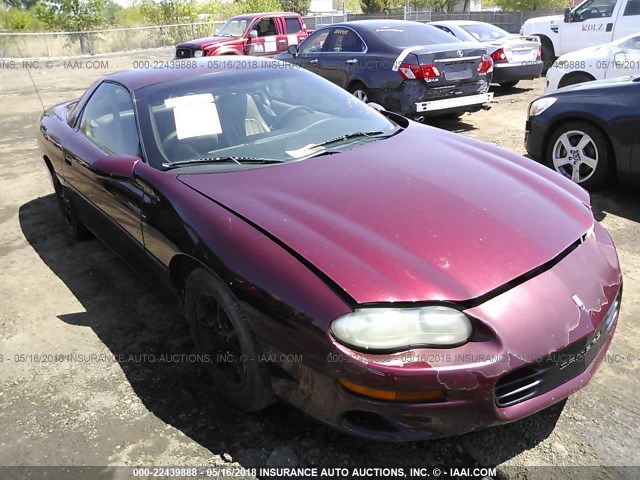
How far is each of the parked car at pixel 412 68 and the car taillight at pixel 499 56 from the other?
2.35 meters

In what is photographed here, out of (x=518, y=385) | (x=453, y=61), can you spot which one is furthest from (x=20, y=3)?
(x=518, y=385)

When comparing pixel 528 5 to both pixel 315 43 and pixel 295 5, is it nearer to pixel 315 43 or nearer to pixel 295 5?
pixel 295 5

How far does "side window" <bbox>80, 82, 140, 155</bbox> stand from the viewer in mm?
3162

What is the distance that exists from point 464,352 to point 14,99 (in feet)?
51.2

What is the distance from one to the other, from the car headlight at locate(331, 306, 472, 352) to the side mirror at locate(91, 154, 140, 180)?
5.27 feet

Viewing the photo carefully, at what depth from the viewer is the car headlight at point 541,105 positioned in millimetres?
5059

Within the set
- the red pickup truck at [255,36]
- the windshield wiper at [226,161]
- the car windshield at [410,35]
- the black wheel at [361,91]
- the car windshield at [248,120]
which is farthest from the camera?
the red pickup truck at [255,36]

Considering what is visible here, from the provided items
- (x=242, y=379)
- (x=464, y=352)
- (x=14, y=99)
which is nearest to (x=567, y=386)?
(x=464, y=352)

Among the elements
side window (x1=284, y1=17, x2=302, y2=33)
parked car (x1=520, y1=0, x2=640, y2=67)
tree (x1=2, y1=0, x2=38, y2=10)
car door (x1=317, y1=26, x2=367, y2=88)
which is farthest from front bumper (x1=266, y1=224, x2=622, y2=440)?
tree (x1=2, y1=0, x2=38, y2=10)

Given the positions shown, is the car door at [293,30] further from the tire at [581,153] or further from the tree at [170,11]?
the tree at [170,11]

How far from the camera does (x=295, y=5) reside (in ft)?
140

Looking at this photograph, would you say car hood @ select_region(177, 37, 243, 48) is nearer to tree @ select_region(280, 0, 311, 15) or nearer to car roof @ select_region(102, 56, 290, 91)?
car roof @ select_region(102, 56, 290, 91)

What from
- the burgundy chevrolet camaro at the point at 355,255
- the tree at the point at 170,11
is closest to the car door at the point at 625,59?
the burgundy chevrolet camaro at the point at 355,255

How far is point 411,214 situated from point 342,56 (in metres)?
6.31
